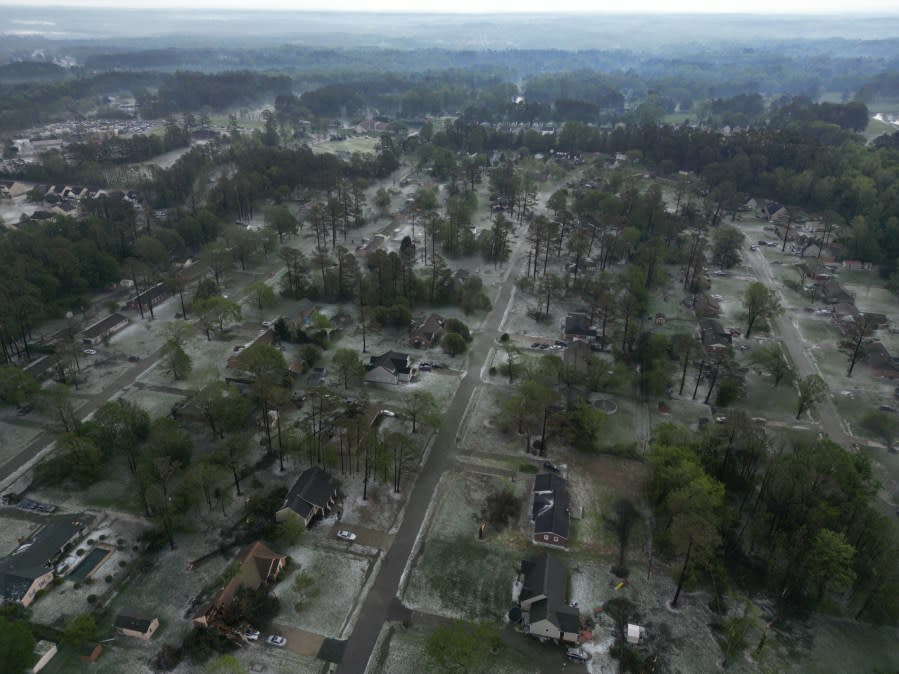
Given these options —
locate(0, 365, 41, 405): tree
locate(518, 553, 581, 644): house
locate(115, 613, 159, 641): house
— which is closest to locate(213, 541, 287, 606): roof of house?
locate(115, 613, 159, 641): house

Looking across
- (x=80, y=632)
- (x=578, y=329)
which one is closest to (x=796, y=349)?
(x=578, y=329)

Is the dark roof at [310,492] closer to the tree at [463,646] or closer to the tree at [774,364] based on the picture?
the tree at [463,646]

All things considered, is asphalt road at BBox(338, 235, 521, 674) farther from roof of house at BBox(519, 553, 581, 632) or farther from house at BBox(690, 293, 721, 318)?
house at BBox(690, 293, 721, 318)

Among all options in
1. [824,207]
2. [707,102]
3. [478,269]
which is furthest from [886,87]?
[478,269]

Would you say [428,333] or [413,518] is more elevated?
[428,333]

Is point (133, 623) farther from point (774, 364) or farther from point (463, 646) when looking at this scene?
point (774, 364)
